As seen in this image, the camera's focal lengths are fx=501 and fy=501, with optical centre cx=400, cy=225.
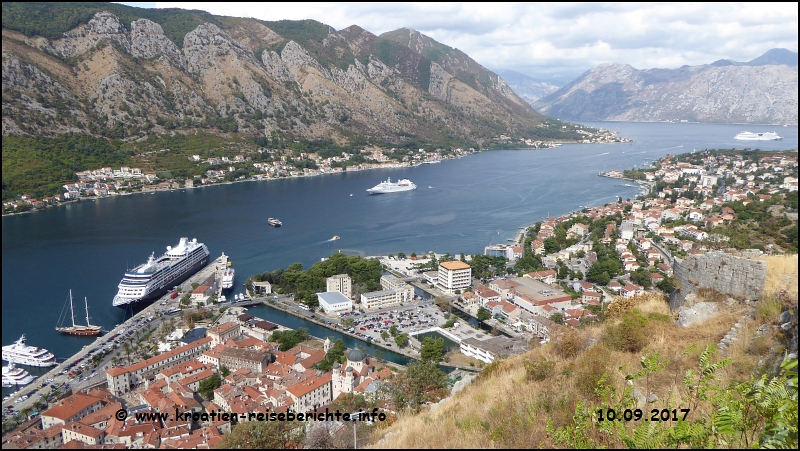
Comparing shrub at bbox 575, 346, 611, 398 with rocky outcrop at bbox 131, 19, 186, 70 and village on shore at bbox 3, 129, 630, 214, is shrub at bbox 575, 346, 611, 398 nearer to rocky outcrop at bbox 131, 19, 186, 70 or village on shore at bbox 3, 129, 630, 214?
village on shore at bbox 3, 129, 630, 214

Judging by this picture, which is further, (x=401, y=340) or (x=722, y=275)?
(x=401, y=340)

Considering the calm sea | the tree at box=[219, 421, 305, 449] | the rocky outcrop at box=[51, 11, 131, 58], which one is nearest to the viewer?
the tree at box=[219, 421, 305, 449]

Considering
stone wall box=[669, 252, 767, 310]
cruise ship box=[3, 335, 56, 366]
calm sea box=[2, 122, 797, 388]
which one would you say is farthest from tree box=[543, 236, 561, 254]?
cruise ship box=[3, 335, 56, 366]

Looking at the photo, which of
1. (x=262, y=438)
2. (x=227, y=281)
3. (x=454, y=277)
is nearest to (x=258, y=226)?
(x=227, y=281)

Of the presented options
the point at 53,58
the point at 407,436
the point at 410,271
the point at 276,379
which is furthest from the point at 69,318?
the point at 53,58

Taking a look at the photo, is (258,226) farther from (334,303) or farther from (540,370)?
(540,370)

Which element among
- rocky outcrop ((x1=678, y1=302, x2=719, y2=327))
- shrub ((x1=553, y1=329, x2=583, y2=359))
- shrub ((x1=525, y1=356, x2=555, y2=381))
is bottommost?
shrub ((x1=553, y1=329, x2=583, y2=359))

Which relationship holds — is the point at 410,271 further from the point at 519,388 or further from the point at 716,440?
the point at 716,440
